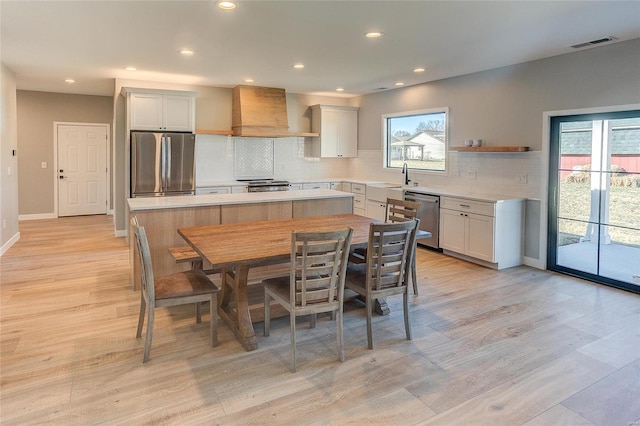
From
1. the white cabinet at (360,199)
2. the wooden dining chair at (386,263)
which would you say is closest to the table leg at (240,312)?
the wooden dining chair at (386,263)

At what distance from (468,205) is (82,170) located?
8.07m

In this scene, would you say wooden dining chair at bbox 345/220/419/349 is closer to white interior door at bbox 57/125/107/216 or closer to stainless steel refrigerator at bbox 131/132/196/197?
stainless steel refrigerator at bbox 131/132/196/197

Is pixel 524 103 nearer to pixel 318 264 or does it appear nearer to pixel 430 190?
pixel 430 190

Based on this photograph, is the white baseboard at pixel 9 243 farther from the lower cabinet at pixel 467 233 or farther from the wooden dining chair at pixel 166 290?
the lower cabinet at pixel 467 233

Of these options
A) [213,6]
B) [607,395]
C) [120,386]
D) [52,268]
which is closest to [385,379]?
[607,395]

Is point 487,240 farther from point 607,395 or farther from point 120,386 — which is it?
point 120,386

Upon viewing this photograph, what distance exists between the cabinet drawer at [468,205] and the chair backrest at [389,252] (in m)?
2.33

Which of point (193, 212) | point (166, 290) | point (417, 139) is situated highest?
point (417, 139)

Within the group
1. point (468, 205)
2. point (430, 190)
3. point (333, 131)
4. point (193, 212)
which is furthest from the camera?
point (333, 131)

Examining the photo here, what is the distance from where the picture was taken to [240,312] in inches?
127

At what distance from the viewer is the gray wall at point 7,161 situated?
18.8 feet

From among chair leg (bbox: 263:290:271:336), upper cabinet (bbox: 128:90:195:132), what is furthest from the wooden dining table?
upper cabinet (bbox: 128:90:195:132)

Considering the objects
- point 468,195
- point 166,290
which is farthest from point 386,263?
point 468,195

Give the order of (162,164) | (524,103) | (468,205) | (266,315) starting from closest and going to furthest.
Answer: (266,315) < (524,103) < (468,205) < (162,164)
